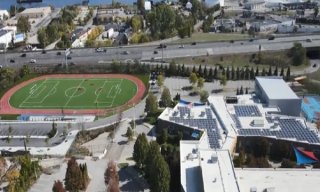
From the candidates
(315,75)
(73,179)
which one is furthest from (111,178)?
(315,75)

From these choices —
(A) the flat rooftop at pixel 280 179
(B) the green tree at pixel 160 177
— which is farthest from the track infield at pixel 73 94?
(A) the flat rooftop at pixel 280 179

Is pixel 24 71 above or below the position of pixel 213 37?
below

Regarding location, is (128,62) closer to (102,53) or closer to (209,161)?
(102,53)

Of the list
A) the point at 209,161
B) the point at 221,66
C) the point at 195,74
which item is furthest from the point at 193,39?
the point at 209,161

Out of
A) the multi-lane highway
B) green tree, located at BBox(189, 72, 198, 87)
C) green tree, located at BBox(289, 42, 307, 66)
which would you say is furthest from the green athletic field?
green tree, located at BBox(289, 42, 307, 66)

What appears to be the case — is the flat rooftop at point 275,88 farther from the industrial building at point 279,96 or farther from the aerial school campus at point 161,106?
the aerial school campus at point 161,106

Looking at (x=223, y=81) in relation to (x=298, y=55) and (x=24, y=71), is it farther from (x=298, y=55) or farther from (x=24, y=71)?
(x=24, y=71)

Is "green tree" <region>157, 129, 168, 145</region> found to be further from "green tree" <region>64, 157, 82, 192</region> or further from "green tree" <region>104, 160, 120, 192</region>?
"green tree" <region>64, 157, 82, 192</region>
